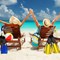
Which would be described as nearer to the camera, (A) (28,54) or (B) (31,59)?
(B) (31,59)

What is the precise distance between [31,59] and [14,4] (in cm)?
898

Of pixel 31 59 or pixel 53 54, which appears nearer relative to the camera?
pixel 31 59

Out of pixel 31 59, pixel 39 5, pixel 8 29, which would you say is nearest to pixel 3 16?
pixel 39 5

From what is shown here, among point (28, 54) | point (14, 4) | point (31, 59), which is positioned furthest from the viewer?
point (14, 4)

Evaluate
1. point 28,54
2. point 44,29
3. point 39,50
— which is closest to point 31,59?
point 28,54

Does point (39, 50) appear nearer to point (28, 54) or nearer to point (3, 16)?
point (28, 54)

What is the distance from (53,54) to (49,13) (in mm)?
9242

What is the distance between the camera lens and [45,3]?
13.2 metres

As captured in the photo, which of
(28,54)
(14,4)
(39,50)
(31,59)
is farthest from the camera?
(14,4)

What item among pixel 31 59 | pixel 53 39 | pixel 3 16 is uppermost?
pixel 3 16

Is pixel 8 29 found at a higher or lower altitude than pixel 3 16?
lower

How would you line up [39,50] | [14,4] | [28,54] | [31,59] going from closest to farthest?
[31,59], [28,54], [39,50], [14,4]

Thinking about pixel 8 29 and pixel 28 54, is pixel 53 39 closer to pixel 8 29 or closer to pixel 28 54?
pixel 28 54

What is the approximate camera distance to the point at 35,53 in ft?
14.6
